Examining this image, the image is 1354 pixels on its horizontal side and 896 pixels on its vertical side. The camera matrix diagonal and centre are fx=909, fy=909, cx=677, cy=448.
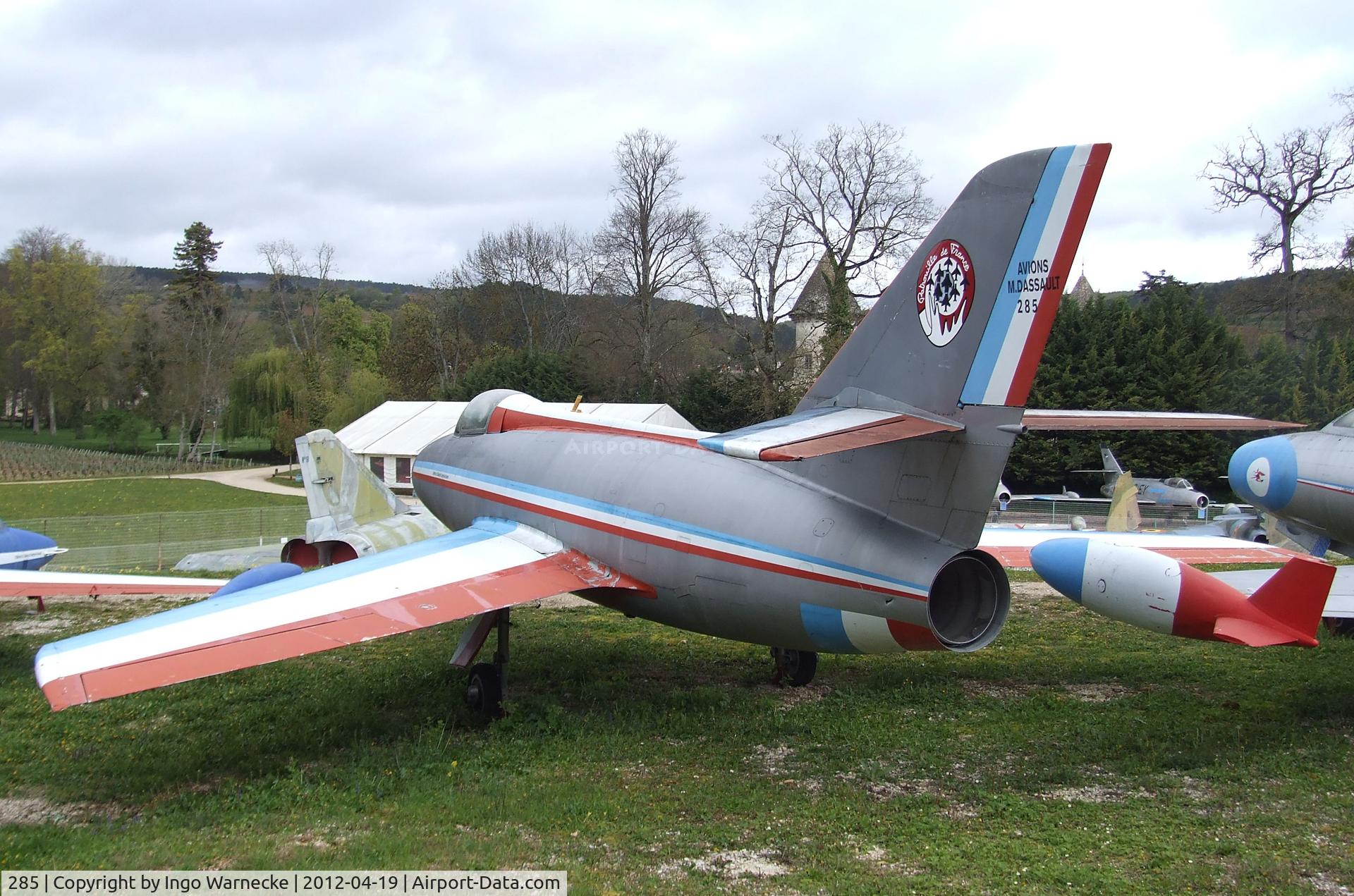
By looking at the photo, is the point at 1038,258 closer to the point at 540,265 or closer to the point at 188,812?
the point at 188,812

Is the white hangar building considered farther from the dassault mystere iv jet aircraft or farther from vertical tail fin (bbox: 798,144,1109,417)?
vertical tail fin (bbox: 798,144,1109,417)

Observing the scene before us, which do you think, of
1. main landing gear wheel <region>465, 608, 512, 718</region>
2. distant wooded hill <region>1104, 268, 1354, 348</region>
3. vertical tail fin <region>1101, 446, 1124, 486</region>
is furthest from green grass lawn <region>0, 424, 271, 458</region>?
main landing gear wheel <region>465, 608, 512, 718</region>

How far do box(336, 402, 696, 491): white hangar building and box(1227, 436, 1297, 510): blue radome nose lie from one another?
2329 cm

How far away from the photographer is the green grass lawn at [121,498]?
3469 cm

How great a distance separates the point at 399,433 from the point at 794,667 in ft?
102

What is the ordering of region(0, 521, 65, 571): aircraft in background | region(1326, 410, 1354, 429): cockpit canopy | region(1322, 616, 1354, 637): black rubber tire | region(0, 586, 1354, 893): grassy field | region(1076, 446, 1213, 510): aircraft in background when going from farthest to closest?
1. region(1076, 446, 1213, 510): aircraft in background
2. region(0, 521, 65, 571): aircraft in background
3. region(1322, 616, 1354, 637): black rubber tire
4. region(1326, 410, 1354, 429): cockpit canopy
5. region(0, 586, 1354, 893): grassy field

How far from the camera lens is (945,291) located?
260 inches

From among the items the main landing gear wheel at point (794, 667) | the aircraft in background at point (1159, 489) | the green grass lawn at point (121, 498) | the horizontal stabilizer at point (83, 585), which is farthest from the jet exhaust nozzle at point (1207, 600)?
the green grass lawn at point (121, 498)

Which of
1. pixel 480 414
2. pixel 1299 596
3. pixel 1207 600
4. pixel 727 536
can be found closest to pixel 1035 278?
pixel 1207 600

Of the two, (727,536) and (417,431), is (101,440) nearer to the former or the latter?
(417,431)

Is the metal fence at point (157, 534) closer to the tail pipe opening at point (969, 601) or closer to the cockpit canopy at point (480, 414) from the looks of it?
the cockpit canopy at point (480, 414)

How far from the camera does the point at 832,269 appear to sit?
133ft

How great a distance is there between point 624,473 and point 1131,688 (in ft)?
18.4

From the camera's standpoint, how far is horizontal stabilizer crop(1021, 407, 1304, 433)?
21.5 feet
